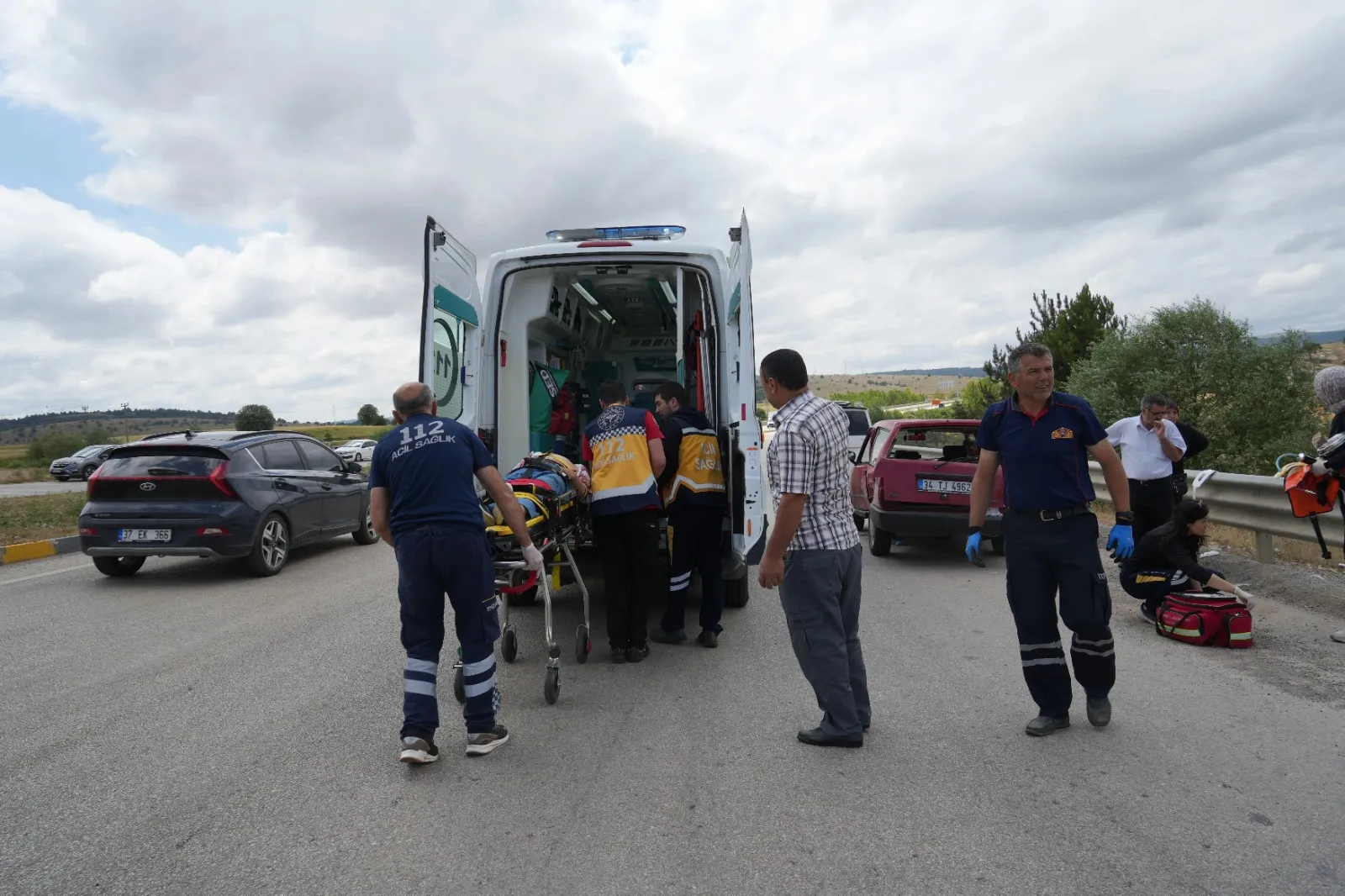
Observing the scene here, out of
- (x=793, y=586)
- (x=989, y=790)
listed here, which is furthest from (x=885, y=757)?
(x=793, y=586)

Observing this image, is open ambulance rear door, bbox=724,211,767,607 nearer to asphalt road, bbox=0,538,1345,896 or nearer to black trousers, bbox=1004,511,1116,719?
asphalt road, bbox=0,538,1345,896

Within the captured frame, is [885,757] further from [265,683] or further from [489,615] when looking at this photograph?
[265,683]

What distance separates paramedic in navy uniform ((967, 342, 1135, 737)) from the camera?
4.22 m

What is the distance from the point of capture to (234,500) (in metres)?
9.05

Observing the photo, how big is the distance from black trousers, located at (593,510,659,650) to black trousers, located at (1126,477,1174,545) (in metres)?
4.25

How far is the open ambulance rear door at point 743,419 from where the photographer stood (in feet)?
19.3

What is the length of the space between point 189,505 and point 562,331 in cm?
419

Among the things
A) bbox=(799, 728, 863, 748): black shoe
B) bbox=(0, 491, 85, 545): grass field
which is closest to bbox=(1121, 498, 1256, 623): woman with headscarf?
bbox=(799, 728, 863, 748): black shoe

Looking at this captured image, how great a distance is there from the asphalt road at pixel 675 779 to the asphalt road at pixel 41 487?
25.8 metres

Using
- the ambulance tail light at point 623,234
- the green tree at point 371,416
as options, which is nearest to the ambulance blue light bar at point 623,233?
the ambulance tail light at point 623,234

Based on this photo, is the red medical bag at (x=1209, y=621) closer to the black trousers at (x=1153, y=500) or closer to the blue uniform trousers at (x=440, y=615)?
the black trousers at (x=1153, y=500)

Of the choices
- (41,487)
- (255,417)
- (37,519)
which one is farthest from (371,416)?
(37,519)

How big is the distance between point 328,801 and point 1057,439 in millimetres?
3668

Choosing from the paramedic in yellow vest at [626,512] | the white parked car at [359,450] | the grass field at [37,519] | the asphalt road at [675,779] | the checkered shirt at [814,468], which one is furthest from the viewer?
the white parked car at [359,450]
